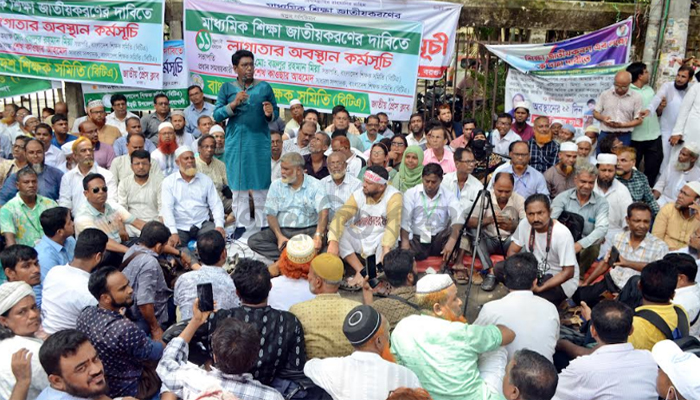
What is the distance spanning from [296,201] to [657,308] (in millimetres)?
3562

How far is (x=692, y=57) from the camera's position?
8.37 m

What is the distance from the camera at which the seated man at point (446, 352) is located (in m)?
3.32

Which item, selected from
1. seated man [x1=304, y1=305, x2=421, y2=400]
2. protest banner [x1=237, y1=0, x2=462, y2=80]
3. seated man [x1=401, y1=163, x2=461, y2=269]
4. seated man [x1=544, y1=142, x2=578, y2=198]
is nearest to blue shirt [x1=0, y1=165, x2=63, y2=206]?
protest banner [x1=237, y1=0, x2=462, y2=80]

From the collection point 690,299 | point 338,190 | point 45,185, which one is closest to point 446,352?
point 690,299

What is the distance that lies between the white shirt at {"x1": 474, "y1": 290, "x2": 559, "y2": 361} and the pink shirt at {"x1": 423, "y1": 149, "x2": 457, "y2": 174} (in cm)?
352

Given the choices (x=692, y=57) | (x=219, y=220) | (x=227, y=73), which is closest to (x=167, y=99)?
(x=227, y=73)

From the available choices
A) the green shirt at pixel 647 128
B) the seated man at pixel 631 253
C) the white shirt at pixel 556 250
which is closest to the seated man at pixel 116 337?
the white shirt at pixel 556 250

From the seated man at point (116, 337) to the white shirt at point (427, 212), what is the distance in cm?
309

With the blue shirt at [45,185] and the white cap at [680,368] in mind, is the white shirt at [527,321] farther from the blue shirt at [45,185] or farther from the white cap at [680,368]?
the blue shirt at [45,185]

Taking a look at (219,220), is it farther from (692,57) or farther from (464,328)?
(692,57)

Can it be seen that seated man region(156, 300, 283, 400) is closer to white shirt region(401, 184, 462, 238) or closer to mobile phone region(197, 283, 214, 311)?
mobile phone region(197, 283, 214, 311)

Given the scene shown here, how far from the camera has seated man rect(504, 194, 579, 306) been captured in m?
5.16

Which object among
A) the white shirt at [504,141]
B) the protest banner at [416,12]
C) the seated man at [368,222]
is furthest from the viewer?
the protest banner at [416,12]

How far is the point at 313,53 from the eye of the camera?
855 cm
